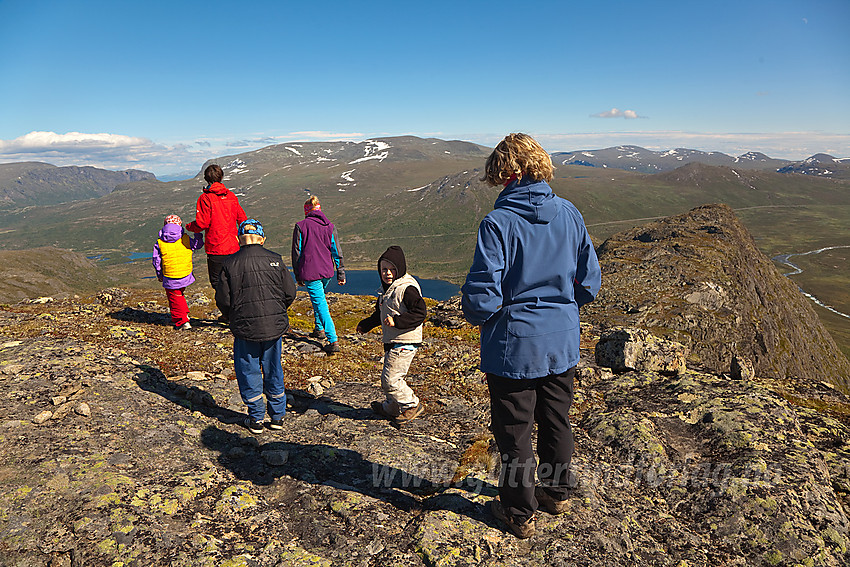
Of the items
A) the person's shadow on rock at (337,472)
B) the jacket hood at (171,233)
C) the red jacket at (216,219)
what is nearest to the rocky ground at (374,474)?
the person's shadow on rock at (337,472)

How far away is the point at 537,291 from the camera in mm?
4504

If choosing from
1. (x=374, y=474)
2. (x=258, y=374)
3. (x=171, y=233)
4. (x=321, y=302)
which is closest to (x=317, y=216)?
(x=321, y=302)

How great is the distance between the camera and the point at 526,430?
463cm

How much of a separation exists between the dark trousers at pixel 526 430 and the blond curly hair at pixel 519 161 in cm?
226

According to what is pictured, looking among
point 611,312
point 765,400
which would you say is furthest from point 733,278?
point 765,400

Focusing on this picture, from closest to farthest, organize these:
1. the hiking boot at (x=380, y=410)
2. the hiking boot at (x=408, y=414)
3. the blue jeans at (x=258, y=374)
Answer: the blue jeans at (x=258, y=374) → the hiking boot at (x=408, y=414) → the hiking boot at (x=380, y=410)

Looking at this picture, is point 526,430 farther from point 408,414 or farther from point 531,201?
point 408,414

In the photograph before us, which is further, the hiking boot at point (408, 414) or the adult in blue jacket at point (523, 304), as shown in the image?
the hiking boot at point (408, 414)

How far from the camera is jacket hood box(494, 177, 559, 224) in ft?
14.4

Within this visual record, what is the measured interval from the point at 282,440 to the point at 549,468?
4.73 meters

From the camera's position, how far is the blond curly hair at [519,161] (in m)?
4.41

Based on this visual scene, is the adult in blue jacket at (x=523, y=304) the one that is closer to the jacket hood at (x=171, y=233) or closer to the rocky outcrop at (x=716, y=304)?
the jacket hood at (x=171, y=233)

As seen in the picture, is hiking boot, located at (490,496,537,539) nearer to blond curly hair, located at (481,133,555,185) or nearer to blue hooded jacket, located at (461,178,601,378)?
blue hooded jacket, located at (461,178,601,378)

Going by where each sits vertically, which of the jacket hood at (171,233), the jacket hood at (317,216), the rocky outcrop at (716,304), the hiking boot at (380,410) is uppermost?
the jacket hood at (317,216)
